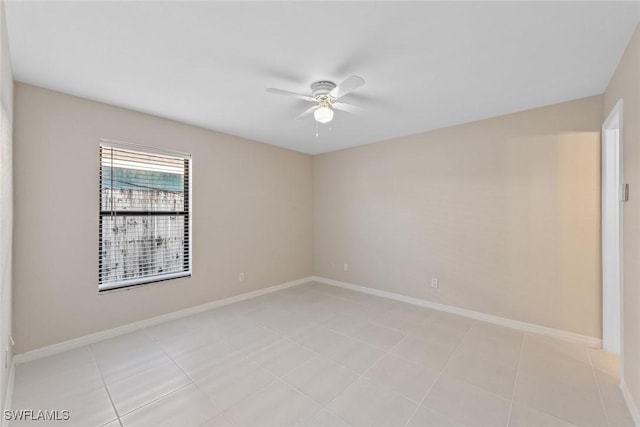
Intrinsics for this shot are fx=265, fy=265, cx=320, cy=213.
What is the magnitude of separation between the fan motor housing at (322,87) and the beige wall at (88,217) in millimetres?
1988

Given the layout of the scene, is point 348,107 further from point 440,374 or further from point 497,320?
point 497,320

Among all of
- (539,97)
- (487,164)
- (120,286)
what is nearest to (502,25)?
(539,97)

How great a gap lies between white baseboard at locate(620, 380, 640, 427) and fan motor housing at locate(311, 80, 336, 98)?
307cm

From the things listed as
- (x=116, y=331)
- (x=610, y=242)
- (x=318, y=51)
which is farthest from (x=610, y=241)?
(x=116, y=331)

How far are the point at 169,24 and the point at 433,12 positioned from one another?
5.21ft

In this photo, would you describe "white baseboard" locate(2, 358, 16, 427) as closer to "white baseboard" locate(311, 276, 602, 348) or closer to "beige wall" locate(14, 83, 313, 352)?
"beige wall" locate(14, 83, 313, 352)

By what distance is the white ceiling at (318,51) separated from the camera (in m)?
1.54

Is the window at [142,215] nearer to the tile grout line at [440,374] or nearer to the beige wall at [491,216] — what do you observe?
the beige wall at [491,216]

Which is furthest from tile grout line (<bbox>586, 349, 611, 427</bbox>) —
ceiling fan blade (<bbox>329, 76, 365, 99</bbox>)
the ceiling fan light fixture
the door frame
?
the ceiling fan light fixture

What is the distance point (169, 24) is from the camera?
1.63 m

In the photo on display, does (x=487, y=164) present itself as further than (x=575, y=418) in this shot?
Yes

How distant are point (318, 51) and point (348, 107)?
109 cm

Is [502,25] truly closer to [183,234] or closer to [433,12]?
[433,12]

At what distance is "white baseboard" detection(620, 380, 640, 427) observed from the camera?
1.64 meters
